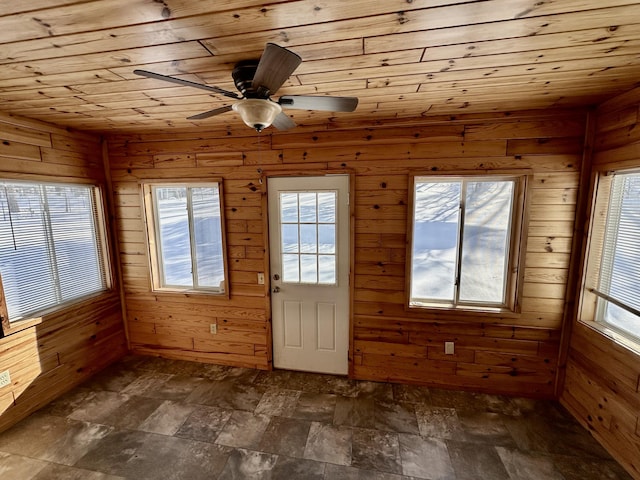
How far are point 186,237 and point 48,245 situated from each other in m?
1.11

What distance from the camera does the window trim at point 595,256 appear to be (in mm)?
2076

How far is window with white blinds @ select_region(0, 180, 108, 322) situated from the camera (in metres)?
2.22

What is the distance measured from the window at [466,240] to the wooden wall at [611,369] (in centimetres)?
55

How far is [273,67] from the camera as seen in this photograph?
1128 millimetres

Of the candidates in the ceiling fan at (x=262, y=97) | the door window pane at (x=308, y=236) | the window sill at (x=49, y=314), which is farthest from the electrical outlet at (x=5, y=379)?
the ceiling fan at (x=262, y=97)

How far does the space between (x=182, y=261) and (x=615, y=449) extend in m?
3.93

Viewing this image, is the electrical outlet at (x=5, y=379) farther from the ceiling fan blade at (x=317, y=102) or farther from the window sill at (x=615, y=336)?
the window sill at (x=615, y=336)

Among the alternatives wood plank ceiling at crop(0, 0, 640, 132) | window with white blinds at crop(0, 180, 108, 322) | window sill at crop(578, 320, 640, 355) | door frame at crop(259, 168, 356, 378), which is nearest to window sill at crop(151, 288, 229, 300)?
door frame at crop(259, 168, 356, 378)

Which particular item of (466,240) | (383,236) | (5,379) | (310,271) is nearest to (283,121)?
(383,236)

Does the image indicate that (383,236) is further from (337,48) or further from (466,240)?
(337,48)

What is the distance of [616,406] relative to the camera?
1.91 meters

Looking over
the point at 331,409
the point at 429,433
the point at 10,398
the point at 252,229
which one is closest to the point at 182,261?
the point at 252,229

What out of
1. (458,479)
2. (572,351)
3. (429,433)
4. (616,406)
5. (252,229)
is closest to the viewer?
(458,479)

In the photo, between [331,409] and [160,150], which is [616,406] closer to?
[331,409]
